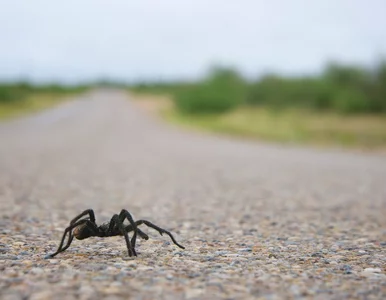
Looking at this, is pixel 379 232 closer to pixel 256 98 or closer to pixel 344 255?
pixel 344 255

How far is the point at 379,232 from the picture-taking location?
25.7 feet

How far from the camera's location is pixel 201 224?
8.14 metres

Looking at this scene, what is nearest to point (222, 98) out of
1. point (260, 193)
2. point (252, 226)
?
point (260, 193)

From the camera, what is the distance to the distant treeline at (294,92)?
52469mm

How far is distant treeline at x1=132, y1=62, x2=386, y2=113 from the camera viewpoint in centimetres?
5247

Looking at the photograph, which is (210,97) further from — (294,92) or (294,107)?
(294,92)

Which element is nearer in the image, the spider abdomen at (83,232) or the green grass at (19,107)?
the spider abdomen at (83,232)

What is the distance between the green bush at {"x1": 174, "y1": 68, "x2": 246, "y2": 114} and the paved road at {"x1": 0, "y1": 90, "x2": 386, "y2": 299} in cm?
3648

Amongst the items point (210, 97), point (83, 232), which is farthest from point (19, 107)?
point (83, 232)

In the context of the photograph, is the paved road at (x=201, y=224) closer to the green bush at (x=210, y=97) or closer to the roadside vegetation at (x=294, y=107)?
the roadside vegetation at (x=294, y=107)

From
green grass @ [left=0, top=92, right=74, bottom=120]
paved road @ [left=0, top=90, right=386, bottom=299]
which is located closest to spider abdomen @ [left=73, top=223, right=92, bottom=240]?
paved road @ [left=0, top=90, right=386, bottom=299]

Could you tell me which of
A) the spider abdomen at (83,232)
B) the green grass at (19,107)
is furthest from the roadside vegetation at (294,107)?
the spider abdomen at (83,232)

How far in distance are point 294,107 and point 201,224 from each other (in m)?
52.8

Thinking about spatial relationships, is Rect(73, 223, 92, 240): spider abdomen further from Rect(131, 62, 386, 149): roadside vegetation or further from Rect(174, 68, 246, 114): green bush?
Rect(174, 68, 246, 114): green bush
